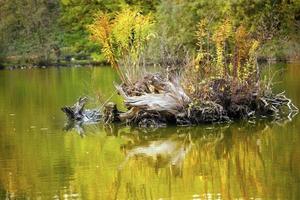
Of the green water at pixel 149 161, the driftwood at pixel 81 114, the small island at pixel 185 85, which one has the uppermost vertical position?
the small island at pixel 185 85

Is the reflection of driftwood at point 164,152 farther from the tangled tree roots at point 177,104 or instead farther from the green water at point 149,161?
the tangled tree roots at point 177,104

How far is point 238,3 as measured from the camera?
42.1 meters

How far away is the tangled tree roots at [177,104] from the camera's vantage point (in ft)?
57.5

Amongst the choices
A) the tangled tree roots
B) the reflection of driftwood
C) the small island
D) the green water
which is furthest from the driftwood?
the reflection of driftwood

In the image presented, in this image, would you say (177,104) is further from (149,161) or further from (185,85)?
(149,161)

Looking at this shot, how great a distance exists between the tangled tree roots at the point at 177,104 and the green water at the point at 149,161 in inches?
20.0

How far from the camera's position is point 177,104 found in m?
17.6

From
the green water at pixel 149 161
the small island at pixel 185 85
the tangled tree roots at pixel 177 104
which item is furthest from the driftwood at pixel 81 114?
the tangled tree roots at pixel 177 104

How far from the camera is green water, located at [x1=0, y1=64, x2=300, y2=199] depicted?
404 inches

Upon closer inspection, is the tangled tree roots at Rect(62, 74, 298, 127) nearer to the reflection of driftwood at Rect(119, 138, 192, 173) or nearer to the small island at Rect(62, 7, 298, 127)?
the small island at Rect(62, 7, 298, 127)

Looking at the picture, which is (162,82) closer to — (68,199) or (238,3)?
(68,199)

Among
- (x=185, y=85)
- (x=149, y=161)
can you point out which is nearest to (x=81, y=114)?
(x=185, y=85)

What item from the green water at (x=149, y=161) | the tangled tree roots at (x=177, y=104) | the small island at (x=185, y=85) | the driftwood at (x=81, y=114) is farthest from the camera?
the driftwood at (x=81, y=114)

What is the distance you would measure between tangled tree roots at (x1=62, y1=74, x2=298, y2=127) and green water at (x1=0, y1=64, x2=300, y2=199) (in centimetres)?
51
